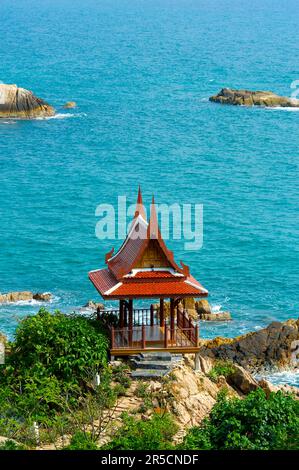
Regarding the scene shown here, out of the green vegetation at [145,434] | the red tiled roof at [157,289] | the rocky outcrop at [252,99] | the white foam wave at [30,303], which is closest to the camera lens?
the green vegetation at [145,434]

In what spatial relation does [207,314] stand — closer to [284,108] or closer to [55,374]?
[55,374]

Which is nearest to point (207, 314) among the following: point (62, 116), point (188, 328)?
point (188, 328)

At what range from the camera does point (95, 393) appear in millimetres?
39000

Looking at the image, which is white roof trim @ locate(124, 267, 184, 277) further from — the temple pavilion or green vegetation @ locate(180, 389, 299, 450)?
green vegetation @ locate(180, 389, 299, 450)

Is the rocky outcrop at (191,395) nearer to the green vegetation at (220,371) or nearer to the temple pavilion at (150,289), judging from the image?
the green vegetation at (220,371)

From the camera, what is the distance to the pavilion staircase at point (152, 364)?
40312 mm

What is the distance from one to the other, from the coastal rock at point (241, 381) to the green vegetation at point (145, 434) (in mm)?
6043

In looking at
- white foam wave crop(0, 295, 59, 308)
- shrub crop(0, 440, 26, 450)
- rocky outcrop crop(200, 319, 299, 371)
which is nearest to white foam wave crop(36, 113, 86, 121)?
white foam wave crop(0, 295, 59, 308)

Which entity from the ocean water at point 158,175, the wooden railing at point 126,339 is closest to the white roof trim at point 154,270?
the wooden railing at point 126,339

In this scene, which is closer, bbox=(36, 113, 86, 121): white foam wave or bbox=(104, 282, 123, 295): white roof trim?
bbox=(104, 282, 123, 295): white roof trim

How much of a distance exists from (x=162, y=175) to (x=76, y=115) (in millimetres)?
28435

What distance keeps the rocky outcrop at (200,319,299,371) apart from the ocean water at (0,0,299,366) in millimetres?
3447

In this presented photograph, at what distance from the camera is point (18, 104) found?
393ft

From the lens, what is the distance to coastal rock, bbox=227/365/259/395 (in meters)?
43.4
